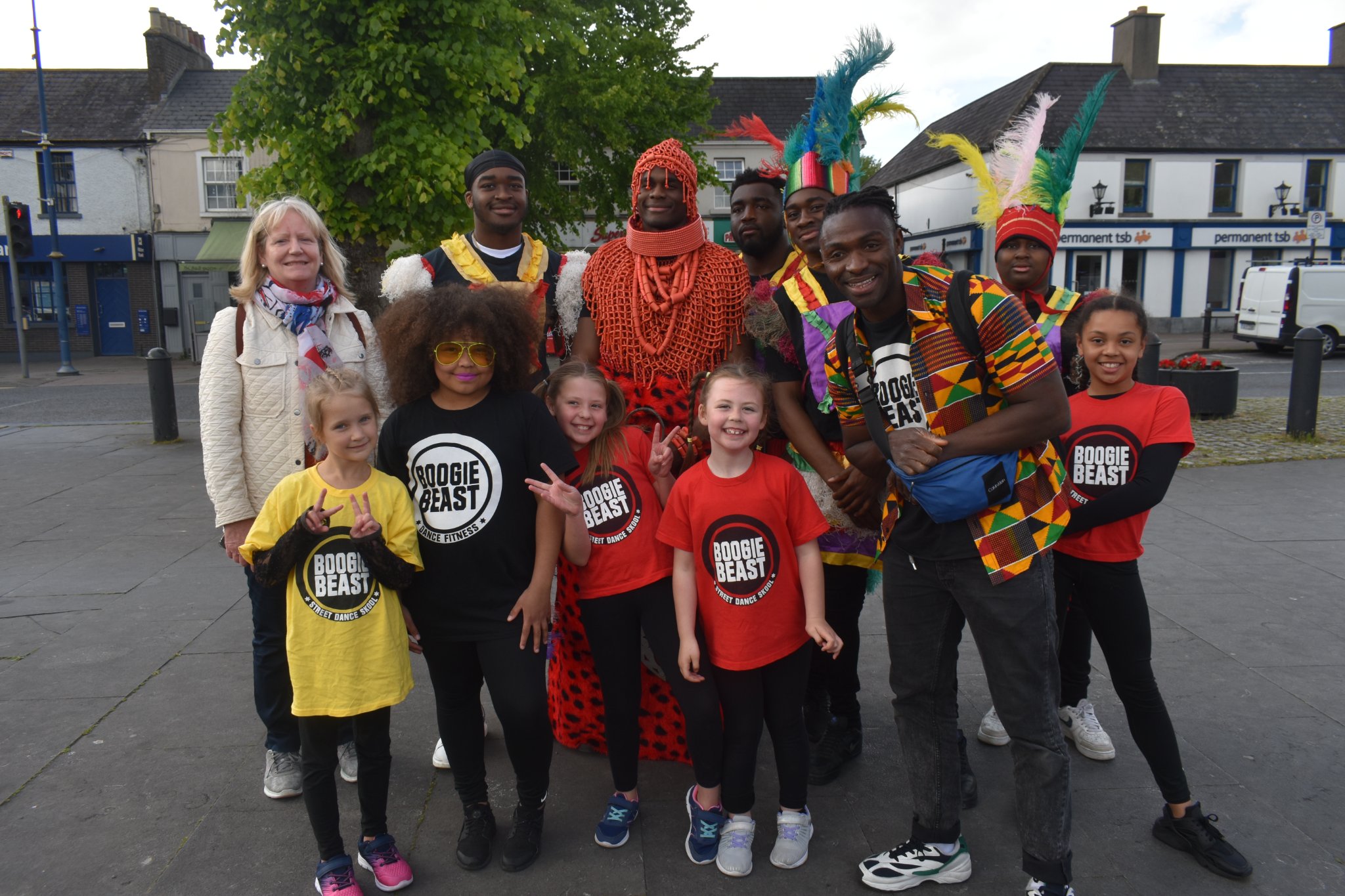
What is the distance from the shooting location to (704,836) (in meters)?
2.64

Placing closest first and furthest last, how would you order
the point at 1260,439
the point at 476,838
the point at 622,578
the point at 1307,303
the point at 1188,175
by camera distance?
the point at 476,838 < the point at 622,578 < the point at 1260,439 < the point at 1307,303 < the point at 1188,175

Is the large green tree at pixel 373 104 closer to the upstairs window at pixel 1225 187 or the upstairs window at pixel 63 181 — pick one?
the upstairs window at pixel 63 181

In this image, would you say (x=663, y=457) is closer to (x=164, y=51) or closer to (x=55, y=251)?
(x=55, y=251)

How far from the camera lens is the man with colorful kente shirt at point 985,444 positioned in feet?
7.19

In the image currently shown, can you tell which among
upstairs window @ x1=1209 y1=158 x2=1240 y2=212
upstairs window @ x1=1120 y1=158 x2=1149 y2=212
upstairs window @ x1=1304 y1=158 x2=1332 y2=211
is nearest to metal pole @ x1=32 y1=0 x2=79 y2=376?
upstairs window @ x1=1120 y1=158 x2=1149 y2=212

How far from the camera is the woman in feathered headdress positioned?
A: 3.21 metres

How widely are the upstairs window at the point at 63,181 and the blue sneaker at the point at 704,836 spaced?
94.3 ft

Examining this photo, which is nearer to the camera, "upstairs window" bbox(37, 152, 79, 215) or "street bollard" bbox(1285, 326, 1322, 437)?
"street bollard" bbox(1285, 326, 1322, 437)

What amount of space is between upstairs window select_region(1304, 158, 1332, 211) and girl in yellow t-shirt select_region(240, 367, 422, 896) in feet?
106

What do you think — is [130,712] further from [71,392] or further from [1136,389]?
[71,392]

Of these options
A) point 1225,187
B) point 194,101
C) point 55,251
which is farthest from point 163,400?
point 1225,187

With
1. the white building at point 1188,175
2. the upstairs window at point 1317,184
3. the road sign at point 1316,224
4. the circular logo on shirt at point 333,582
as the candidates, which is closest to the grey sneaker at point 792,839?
the circular logo on shirt at point 333,582

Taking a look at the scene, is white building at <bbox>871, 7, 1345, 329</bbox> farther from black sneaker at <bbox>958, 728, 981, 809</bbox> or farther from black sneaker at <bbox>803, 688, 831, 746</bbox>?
black sneaker at <bbox>958, 728, 981, 809</bbox>

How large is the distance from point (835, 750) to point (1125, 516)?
1.24m
